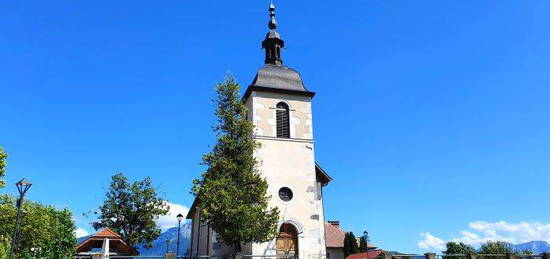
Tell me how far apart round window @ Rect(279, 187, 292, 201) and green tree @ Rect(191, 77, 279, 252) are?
130 cm

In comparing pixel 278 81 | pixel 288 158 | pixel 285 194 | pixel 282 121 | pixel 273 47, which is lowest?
pixel 285 194

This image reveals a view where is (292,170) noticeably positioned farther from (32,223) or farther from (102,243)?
(32,223)

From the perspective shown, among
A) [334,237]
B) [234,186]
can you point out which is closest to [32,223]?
[234,186]

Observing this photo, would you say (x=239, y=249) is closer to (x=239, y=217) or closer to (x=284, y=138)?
(x=239, y=217)

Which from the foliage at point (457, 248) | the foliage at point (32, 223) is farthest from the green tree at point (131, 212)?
the foliage at point (457, 248)

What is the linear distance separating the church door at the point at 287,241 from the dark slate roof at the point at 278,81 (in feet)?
27.4

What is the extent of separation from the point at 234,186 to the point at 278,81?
8.61m

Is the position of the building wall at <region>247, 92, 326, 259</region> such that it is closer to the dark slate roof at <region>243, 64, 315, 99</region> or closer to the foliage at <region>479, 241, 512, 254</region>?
the dark slate roof at <region>243, 64, 315, 99</region>

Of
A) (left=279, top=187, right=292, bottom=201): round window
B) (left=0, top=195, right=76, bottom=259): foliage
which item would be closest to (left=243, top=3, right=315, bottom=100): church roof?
(left=279, top=187, right=292, bottom=201): round window

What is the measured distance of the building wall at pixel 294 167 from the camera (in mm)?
23688

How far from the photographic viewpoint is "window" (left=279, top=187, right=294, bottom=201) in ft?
79.8

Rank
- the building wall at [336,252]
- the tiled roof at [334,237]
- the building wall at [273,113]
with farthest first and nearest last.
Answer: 1. the tiled roof at [334,237]
2. the building wall at [336,252]
3. the building wall at [273,113]

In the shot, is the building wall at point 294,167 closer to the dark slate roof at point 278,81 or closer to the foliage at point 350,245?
the dark slate roof at point 278,81

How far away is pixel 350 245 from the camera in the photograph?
38250 millimetres
